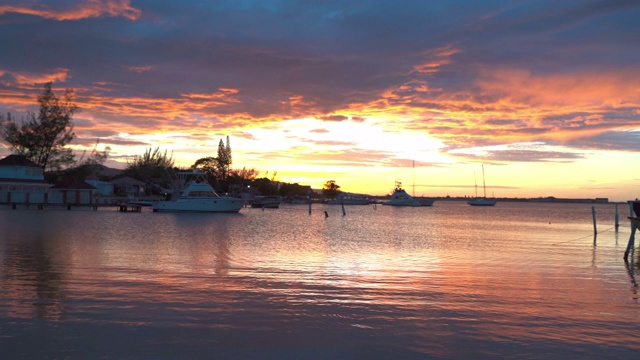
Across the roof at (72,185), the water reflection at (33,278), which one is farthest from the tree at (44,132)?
the water reflection at (33,278)

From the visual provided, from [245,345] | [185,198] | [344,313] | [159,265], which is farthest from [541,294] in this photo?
[185,198]

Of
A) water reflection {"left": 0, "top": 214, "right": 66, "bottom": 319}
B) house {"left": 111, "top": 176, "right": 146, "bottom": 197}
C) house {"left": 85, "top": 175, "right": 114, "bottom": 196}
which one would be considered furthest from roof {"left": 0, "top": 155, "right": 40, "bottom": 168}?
water reflection {"left": 0, "top": 214, "right": 66, "bottom": 319}

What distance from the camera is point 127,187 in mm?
103312

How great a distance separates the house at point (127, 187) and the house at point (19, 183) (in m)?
31.6

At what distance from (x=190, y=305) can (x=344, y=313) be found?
3265 millimetres

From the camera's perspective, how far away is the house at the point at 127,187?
10181cm

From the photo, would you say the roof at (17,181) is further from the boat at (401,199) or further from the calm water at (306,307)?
the boat at (401,199)

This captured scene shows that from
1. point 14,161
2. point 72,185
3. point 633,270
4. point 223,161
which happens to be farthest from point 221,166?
point 633,270

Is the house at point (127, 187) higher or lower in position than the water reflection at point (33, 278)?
higher

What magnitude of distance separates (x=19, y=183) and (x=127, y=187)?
116 feet

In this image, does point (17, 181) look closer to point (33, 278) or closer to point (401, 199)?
point (33, 278)

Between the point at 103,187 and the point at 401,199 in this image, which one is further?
the point at 401,199

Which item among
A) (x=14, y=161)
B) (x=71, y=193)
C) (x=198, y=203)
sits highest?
(x=14, y=161)

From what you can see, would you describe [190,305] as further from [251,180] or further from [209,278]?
[251,180]
